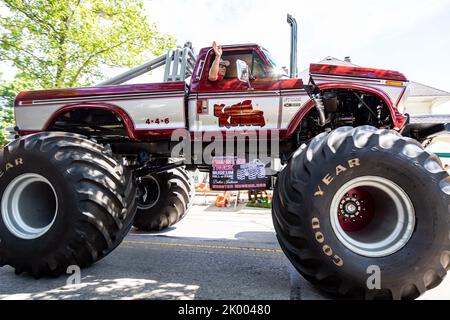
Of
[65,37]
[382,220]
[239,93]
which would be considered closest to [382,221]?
[382,220]

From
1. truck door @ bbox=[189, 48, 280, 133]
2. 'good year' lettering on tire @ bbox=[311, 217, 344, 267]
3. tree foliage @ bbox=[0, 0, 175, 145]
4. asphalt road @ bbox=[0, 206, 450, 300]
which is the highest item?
tree foliage @ bbox=[0, 0, 175, 145]

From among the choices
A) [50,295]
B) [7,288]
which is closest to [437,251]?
[50,295]

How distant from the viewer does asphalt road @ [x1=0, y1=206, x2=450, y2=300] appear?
2.83m

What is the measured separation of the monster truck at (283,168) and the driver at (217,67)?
0.08 m

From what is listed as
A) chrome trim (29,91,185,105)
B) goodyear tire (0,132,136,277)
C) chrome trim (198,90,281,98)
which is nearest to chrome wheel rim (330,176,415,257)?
chrome trim (198,90,281,98)

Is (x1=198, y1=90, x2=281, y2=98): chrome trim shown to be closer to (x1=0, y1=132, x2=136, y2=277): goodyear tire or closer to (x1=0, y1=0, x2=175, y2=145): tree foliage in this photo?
(x1=0, y1=132, x2=136, y2=277): goodyear tire

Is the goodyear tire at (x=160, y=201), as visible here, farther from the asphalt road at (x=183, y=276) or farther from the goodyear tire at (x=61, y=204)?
the goodyear tire at (x=61, y=204)

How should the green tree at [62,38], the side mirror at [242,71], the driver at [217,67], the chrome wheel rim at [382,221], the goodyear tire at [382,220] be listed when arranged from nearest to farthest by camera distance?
the goodyear tire at [382,220] < the chrome wheel rim at [382,221] < the side mirror at [242,71] < the driver at [217,67] < the green tree at [62,38]

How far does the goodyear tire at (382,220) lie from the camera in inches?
96.7

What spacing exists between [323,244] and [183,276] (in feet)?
5.40

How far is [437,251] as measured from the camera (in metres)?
2.45

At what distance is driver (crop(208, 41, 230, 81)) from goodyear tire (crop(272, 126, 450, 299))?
1811mm

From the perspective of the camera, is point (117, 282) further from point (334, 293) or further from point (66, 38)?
point (66, 38)

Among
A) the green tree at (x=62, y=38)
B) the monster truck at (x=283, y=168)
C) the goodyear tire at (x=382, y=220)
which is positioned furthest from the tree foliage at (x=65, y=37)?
the goodyear tire at (x=382, y=220)
